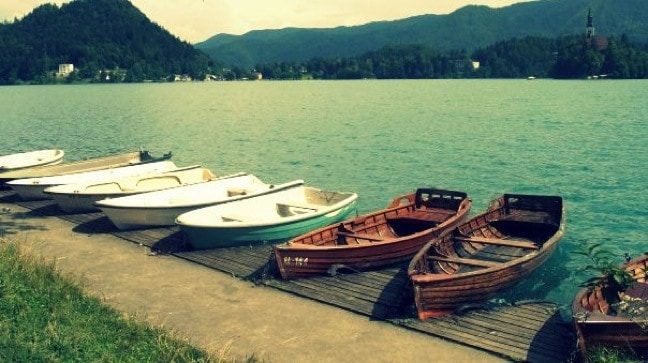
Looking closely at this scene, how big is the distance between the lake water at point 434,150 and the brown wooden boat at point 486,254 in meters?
1.29

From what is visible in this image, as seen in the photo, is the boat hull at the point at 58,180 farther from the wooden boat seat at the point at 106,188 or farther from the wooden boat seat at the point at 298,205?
the wooden boat seat at the point at 298,205

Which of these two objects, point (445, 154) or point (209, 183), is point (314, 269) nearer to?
point (209, 183)

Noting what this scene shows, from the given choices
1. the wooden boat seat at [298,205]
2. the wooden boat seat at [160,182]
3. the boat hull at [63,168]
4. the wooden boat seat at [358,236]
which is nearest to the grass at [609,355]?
the wooden boat seat at [358,236]

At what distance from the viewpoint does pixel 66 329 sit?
31.7 feet

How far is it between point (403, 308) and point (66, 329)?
6716 millimetres

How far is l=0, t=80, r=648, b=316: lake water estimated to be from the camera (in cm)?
2705

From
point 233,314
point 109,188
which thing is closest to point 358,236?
point 233,314

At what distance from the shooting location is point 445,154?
45906 millimetres

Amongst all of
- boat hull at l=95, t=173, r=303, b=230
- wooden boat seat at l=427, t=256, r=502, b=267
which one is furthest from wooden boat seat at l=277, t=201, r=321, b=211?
wooden boat seat at l=427, t=256, r=502, b=267

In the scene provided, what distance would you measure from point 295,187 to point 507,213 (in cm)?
739

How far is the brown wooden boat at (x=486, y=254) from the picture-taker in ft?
40.4

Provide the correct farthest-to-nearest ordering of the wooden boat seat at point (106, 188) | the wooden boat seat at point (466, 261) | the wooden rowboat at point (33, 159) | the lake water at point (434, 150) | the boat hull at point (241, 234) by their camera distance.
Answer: the wooden rowboat at point (33, 159) < the lake water at point (434, 150) < the wooden boat seat at point (106, 188) < the boat hull at point (241, 234) < the wooden boat seat at point (466, 261)

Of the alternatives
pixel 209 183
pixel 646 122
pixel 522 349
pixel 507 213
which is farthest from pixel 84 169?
pixel 646 122

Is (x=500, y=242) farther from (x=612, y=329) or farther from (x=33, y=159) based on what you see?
(x=33, y=159)
